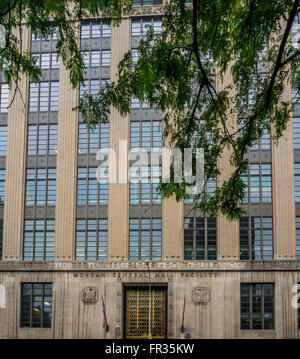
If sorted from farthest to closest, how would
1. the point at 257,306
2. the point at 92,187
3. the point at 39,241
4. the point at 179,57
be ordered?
the point at 92,187 < the point at 39,241 < the point at 257,306 < the point at 179,57

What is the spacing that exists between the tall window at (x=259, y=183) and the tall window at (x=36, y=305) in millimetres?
16141

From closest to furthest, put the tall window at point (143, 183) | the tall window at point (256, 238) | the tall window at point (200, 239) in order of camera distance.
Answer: the tall window at point (256, 238)
the tall window at point (200, 239)
the tall window at point (143, 183)

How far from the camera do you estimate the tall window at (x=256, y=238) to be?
113ft

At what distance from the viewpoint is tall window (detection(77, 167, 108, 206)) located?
35.8 m

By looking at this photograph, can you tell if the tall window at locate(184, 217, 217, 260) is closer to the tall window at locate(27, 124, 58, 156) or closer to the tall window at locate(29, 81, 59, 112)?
the tall window at locate(27, 124, 58, 156)

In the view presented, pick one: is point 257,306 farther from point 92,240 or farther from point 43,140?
point 43,140

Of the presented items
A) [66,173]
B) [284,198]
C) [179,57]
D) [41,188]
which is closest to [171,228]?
[284,198]

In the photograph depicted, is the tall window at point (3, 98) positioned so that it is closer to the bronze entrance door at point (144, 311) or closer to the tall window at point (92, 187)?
the tall window at point (92, 187)

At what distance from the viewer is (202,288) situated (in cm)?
3384

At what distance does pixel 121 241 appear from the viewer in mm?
34875

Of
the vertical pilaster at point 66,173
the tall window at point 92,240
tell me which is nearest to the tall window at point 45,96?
the vertical pilaster at point 66,173

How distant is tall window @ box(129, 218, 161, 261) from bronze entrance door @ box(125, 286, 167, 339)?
257 cm

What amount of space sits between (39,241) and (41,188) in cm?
400

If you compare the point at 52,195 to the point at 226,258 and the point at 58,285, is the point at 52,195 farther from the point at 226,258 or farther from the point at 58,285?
the point at 226,258
